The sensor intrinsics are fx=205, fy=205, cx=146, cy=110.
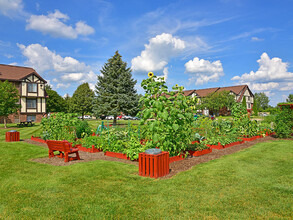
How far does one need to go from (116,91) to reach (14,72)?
18287 millimetres

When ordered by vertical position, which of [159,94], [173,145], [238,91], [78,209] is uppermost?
[238,91]

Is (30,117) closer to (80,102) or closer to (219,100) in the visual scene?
(80,102)

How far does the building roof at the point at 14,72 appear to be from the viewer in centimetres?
3129

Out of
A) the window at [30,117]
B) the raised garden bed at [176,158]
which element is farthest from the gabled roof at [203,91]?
the raised garden bed at [176,158]

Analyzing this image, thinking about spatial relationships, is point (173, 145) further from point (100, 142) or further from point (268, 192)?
point (100, 142)

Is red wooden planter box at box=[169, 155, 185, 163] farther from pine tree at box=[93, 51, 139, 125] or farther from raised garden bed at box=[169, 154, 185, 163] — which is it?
pine tree at box=[93, 51, 139, 125]

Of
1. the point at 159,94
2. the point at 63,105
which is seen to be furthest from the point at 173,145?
the point at 63,105

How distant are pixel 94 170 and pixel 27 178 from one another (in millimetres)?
1818

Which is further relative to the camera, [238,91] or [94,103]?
[238,91]

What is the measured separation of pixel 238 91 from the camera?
59.8 metres

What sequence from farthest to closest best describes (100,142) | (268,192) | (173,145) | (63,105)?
(63,105) < (100,142) < (173,145) < (268,192)

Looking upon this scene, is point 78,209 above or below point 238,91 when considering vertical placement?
below

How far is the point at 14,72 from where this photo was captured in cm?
3300

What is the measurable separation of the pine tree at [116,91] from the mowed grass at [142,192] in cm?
2027
